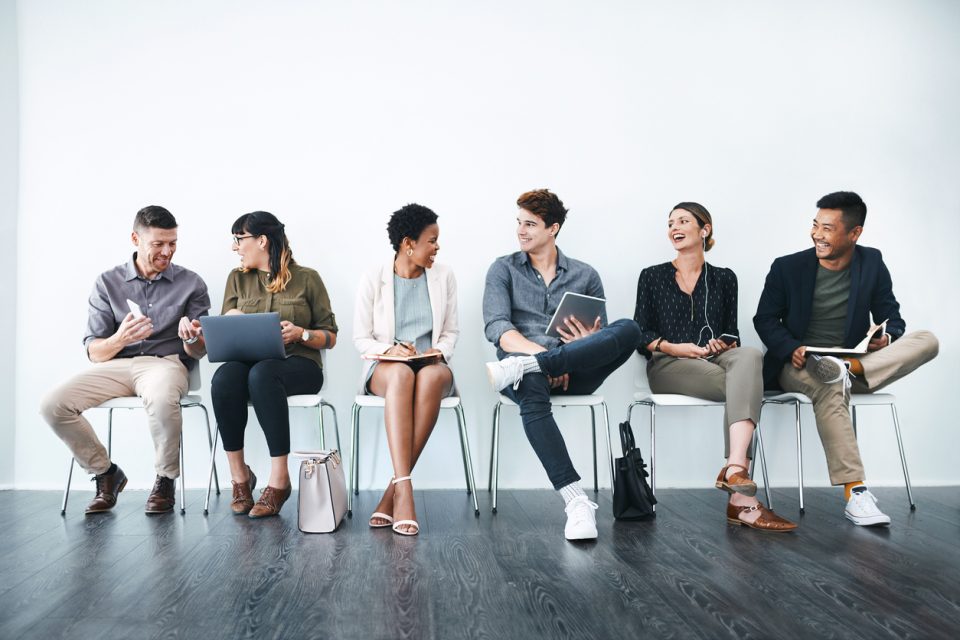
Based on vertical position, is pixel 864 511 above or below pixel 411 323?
below

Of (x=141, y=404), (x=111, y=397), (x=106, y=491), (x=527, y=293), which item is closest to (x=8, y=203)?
(x=111, y=397)

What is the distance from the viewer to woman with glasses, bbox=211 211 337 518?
2.95 metres

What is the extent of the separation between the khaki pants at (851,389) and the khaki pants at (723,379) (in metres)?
0.27

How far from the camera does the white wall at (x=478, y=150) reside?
3686mm

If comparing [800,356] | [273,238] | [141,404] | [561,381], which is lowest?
[141,404]

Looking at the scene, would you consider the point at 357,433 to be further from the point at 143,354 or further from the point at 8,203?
the point at 8,203

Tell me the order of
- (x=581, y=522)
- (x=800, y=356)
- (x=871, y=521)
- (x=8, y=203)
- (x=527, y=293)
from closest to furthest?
(x=581, y=522) < (x=871, y=521) < (x=800, y=356) < (x=527, y=293) < (x=8, y=203)

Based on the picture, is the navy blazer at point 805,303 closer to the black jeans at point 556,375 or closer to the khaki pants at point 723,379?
the khaki pants at point 723,379

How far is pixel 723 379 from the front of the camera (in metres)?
3.03

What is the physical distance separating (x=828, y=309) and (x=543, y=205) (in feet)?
4.43

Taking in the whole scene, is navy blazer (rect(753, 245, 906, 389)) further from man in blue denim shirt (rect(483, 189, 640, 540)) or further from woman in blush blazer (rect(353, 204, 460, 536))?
woman in blush blazer (rect(353, 204, 460, 536))

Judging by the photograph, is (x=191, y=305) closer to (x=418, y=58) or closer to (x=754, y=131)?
(x=418, y=58)

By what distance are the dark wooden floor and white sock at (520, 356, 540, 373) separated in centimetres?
58

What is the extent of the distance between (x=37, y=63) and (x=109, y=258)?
1037mm
